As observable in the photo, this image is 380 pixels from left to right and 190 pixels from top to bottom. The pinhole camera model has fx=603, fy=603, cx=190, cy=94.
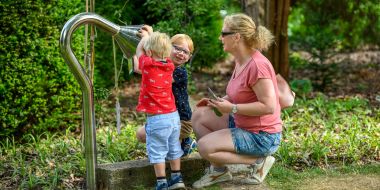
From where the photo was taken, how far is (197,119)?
4.47 metres

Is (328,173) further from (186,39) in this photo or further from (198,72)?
(198,72)

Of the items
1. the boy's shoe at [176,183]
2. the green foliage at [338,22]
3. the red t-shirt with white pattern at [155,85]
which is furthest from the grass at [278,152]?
the green foliage at [338,22]

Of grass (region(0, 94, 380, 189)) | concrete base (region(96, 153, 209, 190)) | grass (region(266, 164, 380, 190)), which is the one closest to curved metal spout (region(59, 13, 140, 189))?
concrete base (region(96, 153, 209, 190))

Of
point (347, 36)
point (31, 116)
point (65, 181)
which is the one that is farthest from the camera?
point (347, 36)

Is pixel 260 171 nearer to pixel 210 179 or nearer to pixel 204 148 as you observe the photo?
pixel 210 179

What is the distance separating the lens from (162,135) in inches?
154

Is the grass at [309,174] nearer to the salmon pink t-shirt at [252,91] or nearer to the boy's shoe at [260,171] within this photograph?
the boy's shoe at [260,171]

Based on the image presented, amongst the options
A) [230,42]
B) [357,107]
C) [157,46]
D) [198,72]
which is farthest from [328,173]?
[198,72]

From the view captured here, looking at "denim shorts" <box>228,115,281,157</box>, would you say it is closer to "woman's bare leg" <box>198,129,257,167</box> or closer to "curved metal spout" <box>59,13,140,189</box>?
"woman's bare leg" <box>198,129,257,167</box>

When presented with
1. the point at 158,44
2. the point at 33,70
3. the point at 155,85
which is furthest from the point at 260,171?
the point at 33,70

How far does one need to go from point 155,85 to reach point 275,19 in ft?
13.0

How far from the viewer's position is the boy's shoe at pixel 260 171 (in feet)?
14.0

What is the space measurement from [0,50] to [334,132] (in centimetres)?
323

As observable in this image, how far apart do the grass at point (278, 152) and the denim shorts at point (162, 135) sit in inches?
32.4
